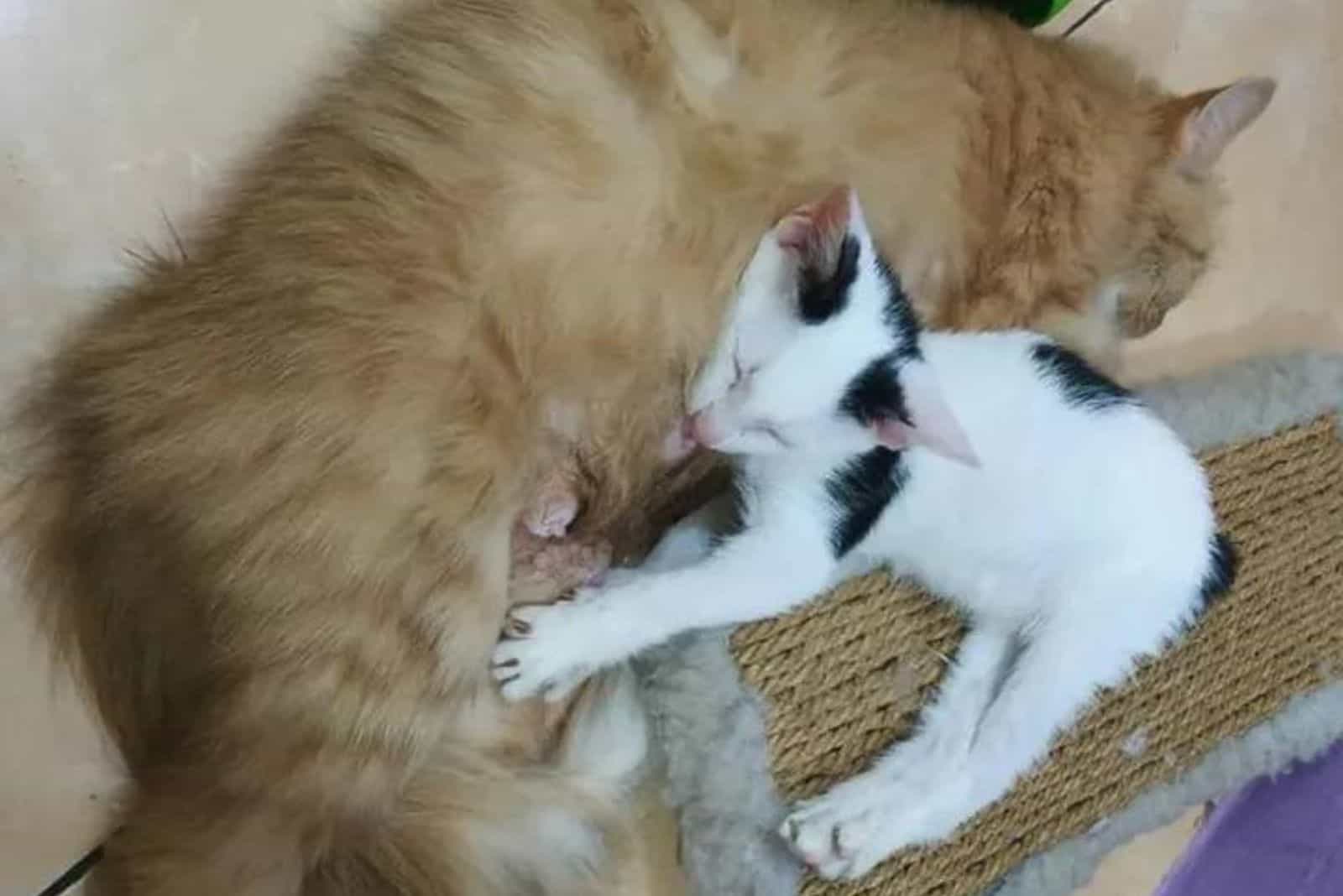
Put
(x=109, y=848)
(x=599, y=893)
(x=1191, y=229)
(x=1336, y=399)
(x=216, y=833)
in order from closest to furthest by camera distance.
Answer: (x=216, y=833)
(x=109, y=848)
(x=599, y=893)
(x=1191, y=229)
(x=1336, y=399)

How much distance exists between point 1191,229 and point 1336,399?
1.14 ft

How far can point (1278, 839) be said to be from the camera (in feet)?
6.86

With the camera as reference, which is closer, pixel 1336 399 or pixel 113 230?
pixel 113 230

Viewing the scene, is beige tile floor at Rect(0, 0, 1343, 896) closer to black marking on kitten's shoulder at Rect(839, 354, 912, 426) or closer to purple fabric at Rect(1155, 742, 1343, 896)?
black marking on kitten's shoulder at Rect(839, 354, 912, 426)

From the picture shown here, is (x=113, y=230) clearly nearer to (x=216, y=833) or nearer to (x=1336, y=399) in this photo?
(x=216, y=833)

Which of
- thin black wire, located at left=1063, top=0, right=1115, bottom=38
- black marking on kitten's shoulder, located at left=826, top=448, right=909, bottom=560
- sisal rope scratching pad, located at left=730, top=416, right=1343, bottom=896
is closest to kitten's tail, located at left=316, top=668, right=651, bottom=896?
sisal rope scratching pad, located at left=730, top=416, right=1343, bottom=896

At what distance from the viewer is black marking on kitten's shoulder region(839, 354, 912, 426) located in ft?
4.73

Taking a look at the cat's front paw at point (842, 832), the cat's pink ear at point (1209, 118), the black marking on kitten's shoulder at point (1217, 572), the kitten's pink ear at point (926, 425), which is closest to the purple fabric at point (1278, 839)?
the black marking on kitten's shoulder at point (1217, 572)

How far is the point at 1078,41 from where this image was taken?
2.00 m

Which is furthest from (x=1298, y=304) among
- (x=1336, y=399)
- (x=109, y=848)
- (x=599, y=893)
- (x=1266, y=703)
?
(x=109, y=848)

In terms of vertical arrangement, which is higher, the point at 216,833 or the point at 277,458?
the point at 277,458

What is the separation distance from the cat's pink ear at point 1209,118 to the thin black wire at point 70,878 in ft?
3.88

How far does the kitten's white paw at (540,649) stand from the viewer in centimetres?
156

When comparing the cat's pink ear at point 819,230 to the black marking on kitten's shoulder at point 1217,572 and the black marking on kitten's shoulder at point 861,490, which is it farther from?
the black marking on kitten's shoulder at point 1217,572
